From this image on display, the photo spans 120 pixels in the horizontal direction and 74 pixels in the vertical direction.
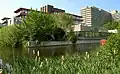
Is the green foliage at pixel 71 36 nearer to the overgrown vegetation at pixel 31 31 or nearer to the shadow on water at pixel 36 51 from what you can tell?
the overgrown vegetation at pixel 31 31

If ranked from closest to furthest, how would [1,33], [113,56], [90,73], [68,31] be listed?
1. [90,73]
2. [113,56]
3. [1,33]
4. [68,31]

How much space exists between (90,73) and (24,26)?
95.9 feet

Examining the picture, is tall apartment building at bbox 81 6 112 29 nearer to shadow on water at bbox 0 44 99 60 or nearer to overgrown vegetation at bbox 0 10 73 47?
overgrown vegetation at bbox 0 10 73 47

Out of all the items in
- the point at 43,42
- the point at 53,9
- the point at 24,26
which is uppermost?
the point at 53,9

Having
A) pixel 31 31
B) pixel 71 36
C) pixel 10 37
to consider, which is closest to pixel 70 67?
pixel 31 31

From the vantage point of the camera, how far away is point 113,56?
402 inches

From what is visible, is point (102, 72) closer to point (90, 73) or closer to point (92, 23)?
point (90, 73)

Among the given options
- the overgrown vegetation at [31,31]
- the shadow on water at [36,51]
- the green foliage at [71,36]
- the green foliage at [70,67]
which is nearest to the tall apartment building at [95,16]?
the green foliage at [71,36]

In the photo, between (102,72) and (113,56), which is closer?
(102,72)

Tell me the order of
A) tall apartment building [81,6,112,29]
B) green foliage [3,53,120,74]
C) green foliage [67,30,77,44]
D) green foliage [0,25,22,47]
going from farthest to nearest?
tall apartment building [81,6,112,29], green foliage [67,30,77,44], green foliage [0,25,22,47], green foliage [3,53,120,74]

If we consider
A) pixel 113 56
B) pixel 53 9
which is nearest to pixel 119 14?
pixel 53 9

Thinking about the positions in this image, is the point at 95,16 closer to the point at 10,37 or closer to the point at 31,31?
the point at 31,31

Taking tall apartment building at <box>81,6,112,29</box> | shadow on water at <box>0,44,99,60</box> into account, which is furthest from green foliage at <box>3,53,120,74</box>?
tall apartment building at <box>81,6,112,29</box>

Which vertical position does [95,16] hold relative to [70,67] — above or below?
above
